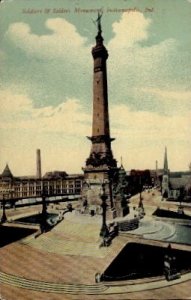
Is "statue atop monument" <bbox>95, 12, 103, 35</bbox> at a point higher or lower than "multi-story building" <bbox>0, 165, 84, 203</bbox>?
higher

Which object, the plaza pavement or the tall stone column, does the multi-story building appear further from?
the plaza pavement

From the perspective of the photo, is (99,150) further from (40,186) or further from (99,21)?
(40,186)

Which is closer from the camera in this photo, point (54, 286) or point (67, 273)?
point (54, 286)

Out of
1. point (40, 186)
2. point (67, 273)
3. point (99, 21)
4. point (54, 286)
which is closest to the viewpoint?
point (54, 286)

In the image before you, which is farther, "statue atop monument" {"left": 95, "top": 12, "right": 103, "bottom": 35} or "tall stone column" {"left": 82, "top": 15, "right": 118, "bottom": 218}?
"tall stone column" {"left": 82, "top": 15, "right": 118, "bottom": 218}

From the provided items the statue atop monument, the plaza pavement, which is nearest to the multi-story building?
the plaza pavement

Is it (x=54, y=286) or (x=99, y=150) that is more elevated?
(x=99, y=150)

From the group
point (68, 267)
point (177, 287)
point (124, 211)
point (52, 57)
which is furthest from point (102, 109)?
point (177, 287)

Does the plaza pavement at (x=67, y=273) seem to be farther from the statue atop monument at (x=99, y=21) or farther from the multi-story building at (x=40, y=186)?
the multi-story building at (x=40, y=186)

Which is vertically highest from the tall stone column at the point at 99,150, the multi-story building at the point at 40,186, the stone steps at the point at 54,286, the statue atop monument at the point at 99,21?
the statue atop monument at the point at 99,21

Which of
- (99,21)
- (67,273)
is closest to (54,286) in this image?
(67,273)

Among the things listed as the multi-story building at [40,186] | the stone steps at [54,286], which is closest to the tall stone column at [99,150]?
the multi-story building at [40,186]

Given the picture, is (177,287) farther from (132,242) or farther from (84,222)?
(84,222)
